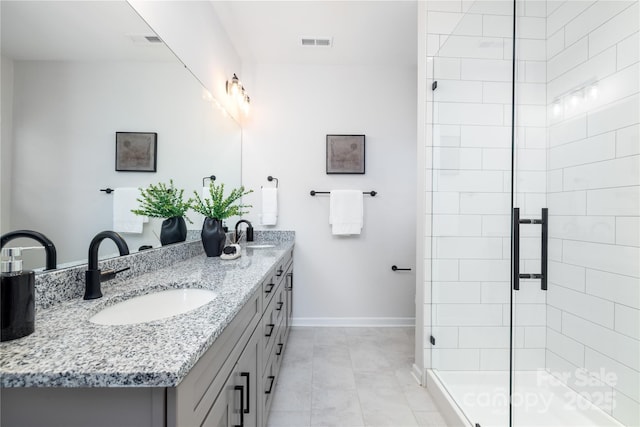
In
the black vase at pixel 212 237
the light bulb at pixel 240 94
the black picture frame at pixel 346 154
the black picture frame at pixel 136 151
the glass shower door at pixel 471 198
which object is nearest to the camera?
the black picture frame at pixel 136 151

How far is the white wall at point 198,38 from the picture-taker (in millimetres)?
1371

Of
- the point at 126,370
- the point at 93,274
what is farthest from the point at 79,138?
the point at 126,370

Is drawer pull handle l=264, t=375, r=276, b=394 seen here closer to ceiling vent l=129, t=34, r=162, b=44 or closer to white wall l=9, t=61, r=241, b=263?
white wall l=9, t=61, r=241, b=263

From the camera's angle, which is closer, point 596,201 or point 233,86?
point 596,201

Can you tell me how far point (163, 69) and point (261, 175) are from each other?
4.41 feet

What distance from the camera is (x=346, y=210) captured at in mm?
2596

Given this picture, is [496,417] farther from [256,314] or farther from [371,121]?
[371,121]

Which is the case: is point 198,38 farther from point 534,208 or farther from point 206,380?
point 534,208

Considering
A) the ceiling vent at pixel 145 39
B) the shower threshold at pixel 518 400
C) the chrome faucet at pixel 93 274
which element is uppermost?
the ceiling vent at pixel 145 39

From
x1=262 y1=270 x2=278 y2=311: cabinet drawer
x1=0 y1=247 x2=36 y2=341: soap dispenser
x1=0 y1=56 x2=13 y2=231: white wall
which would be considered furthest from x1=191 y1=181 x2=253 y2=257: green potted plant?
x1=0 y1=247 x2=36 y2=341: soap dispenser

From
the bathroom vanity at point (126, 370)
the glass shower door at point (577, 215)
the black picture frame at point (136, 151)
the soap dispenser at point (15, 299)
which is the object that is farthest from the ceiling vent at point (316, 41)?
the soap dispenser at point (15, 299)

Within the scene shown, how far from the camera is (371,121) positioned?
8.86 ft

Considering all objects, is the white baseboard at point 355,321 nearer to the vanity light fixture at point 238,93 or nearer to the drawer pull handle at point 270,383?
the drawer pull handle at point 270,383

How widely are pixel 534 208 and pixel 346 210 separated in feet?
4.59
